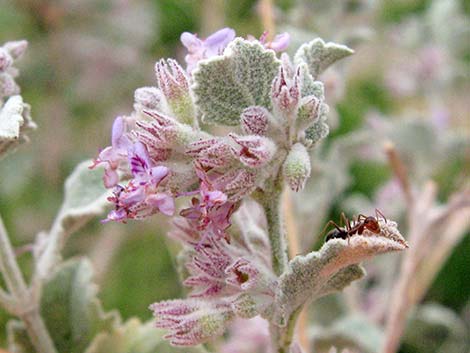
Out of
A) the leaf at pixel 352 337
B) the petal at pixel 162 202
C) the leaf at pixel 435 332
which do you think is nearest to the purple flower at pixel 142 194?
the petal at pixel 162 202

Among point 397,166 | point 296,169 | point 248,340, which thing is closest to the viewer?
point 296,169

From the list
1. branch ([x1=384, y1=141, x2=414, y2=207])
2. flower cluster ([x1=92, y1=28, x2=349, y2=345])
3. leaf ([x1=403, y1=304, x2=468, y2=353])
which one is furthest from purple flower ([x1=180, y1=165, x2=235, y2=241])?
leaf ([x1=403, y1=304, x2=468, y2=353])

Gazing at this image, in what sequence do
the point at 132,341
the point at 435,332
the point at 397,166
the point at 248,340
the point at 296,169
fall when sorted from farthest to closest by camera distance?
the point at 435,332
the point at 248,340
the point at 397,166
the point at 132,341
the point at 296,169

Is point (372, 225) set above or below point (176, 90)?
below

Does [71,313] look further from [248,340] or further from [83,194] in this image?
[248,340]

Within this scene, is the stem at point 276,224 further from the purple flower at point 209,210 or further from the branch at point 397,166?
the branch at point 397,166

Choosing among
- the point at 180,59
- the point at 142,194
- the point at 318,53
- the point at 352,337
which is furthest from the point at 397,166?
the point at 180,59

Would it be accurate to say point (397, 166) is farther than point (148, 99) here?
Yes

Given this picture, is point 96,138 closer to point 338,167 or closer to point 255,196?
point 338,167

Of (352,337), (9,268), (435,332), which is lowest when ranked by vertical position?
(435,332)
